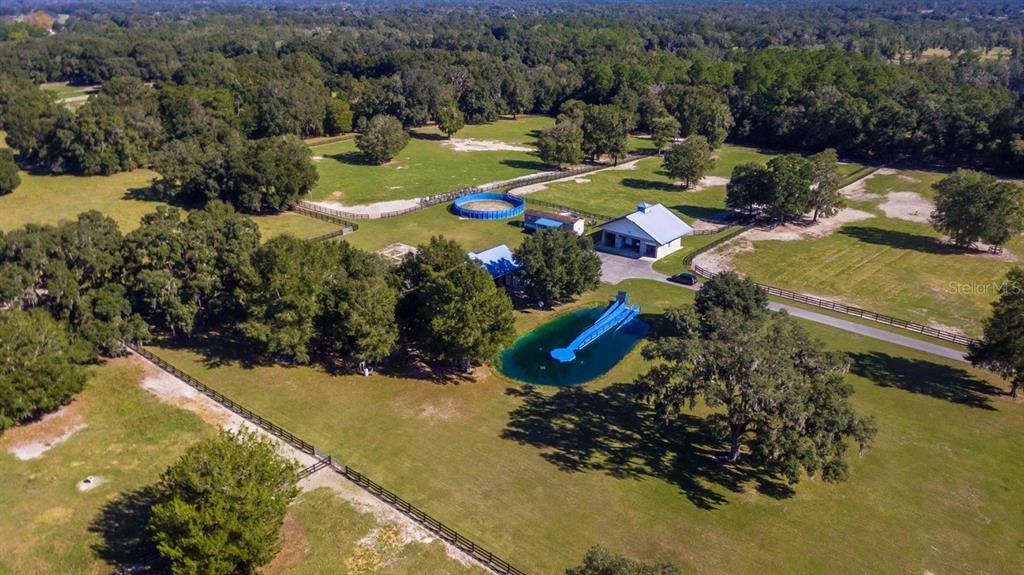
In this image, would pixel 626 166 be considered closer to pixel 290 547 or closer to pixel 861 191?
pixel 861 191


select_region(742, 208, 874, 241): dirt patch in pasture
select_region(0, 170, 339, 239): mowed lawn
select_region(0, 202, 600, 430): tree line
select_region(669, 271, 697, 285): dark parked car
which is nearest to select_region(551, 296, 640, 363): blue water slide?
select_region(0, 202, 600, 430): tree line

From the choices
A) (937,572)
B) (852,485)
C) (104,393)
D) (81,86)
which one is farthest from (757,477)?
(81,86)

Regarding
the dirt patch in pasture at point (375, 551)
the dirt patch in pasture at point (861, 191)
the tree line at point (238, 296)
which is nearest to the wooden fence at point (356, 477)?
the dirt patch in pasture at point (375, 551)

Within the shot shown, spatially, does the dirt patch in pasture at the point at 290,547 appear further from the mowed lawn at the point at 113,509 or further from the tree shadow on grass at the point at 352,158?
the tree shadow on grass at the point at 352,158

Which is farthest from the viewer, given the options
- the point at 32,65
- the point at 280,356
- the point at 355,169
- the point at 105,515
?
the point at 32,65

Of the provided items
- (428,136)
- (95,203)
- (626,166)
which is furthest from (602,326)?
(428,136)

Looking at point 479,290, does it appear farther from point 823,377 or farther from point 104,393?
point 104,393

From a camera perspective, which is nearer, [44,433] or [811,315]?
[44,433]
